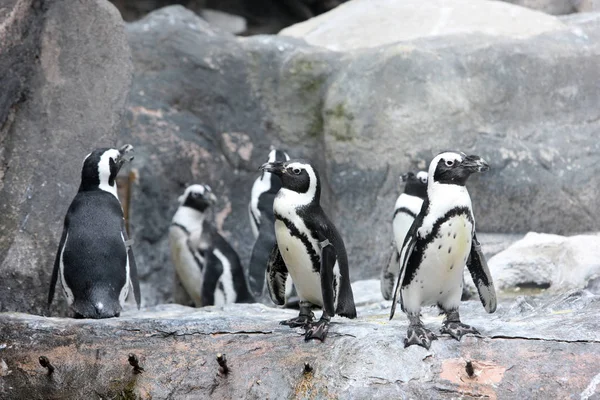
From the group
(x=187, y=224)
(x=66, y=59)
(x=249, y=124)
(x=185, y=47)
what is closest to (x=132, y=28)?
(x=185, y=47)

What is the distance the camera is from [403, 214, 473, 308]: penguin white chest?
3.38 metres

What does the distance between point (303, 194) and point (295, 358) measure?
0.58m

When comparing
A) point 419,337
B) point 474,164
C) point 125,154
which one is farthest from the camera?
point 125,154

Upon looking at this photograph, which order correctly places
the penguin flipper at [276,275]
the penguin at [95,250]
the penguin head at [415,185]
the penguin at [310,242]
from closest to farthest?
the penguin at [310,242] → the penguin flipper at [276,275] → the penguin at [95,250] → the penguin head at [415,185]

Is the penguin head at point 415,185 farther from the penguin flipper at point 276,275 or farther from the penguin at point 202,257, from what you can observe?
the penguin flipper at point 276,275

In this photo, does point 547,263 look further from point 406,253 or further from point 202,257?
point 202,257

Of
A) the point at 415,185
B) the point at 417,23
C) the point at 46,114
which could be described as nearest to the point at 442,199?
the point at 415,185

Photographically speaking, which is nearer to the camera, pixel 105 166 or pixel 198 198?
pixel 105 166

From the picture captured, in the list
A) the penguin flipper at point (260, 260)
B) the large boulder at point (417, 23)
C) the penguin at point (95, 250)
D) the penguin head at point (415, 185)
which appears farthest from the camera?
the large boulder at point (417, 23)

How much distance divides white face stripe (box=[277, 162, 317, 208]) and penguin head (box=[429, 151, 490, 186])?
430 millimetres

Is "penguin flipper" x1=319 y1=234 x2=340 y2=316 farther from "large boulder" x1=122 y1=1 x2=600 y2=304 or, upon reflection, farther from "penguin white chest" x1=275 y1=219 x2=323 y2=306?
"large boulder" x1=122 y1=1 x2=600 y2=304

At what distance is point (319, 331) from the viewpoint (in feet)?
11.2

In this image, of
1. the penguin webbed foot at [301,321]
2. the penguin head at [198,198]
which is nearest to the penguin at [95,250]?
the penguin webbed foot at [301,321]

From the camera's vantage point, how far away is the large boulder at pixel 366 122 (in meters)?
6.59
